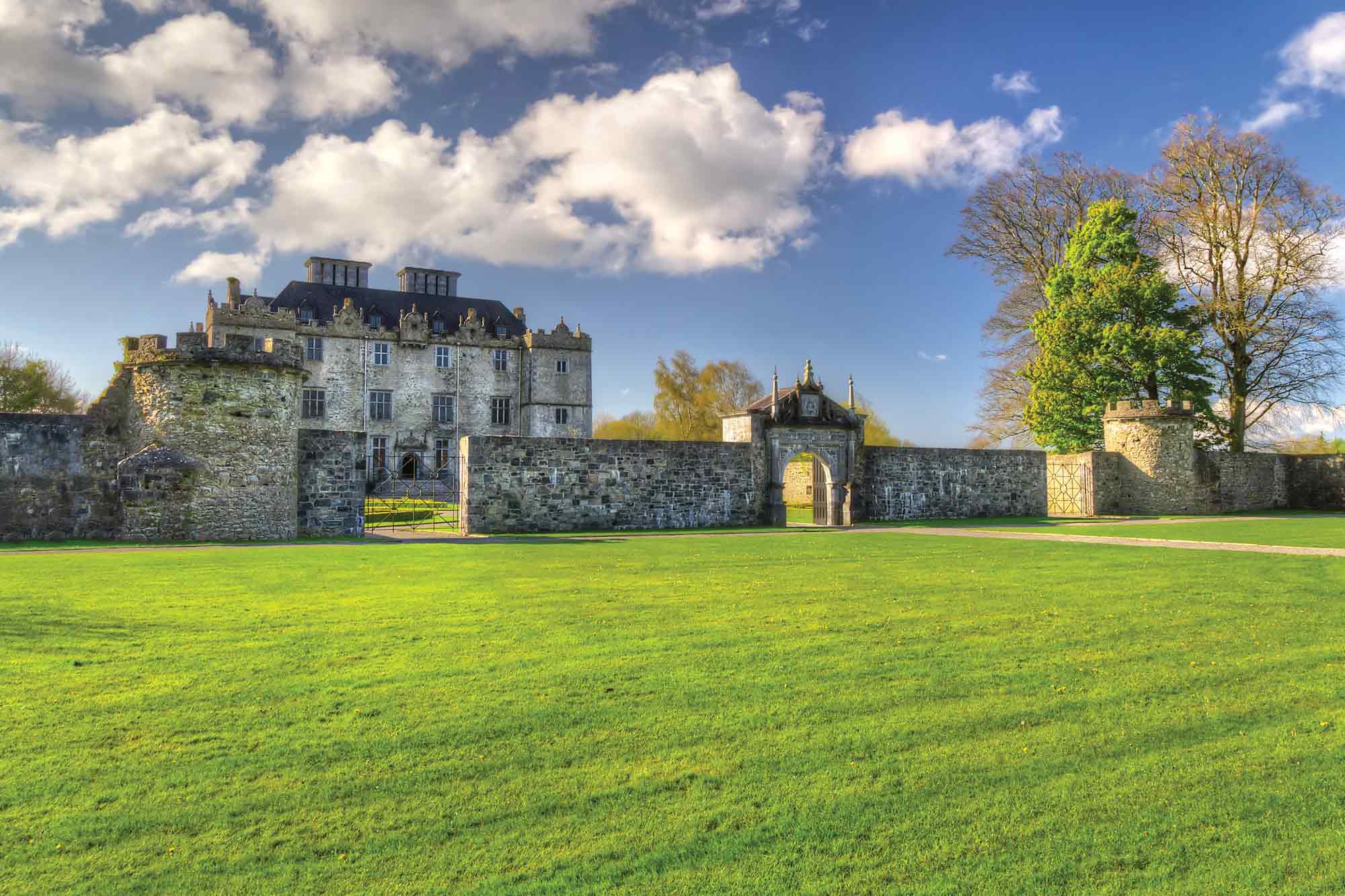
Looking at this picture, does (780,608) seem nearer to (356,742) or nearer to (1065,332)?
(356,742)

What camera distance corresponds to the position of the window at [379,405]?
154ft

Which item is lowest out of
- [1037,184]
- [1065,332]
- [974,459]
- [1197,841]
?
[1197,841]

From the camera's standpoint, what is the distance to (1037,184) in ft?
118

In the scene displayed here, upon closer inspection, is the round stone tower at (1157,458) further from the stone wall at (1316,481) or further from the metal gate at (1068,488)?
the stone wall at (1316,481)

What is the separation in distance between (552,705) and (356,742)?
111 centimetres

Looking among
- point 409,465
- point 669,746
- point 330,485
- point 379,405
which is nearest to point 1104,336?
point 330,485

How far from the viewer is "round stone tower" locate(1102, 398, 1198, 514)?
100.0 ft

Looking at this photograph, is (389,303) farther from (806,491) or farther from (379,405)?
(806,491)

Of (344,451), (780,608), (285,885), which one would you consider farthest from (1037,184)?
(285,885)

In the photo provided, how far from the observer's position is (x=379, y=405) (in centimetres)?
4722

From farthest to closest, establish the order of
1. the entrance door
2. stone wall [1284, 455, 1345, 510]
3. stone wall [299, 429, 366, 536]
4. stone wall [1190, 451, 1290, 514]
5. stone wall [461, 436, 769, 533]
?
stone wall [1284, 455, 1345, 510] → stone wall [1190, 451, 1290, 514] → the entrance door → stone wall [461, 436, 769, 533] → stone wall [299, 429, 366, 536]

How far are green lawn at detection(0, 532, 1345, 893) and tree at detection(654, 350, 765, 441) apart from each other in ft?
166

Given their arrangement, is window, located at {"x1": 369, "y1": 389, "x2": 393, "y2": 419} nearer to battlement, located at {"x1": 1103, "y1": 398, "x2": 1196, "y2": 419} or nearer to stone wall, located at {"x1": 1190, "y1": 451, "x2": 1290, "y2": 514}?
battlement, located at {"x1": 1103, "y1": 398, "x2": 1196, "y2": 419}

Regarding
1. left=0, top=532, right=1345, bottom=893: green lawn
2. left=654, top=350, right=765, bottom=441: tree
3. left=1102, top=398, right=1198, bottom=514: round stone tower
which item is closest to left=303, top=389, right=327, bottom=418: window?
left=654, top=350, right=765, bottom=441: tree
